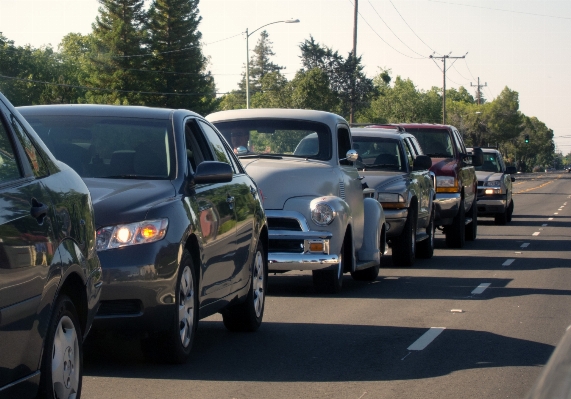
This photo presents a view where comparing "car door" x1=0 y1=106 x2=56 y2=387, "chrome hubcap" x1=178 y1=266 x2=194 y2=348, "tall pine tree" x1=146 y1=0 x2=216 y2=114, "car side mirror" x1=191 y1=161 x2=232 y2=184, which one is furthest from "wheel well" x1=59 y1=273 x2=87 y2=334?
"tall pine tree" x1=146 y1=0 x2=216 y2=114

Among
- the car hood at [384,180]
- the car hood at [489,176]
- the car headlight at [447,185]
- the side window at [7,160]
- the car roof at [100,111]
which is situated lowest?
the car hood at [489,176]

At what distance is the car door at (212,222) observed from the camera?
24.3 ft

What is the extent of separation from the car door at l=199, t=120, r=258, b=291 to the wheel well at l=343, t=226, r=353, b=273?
10.8 ft

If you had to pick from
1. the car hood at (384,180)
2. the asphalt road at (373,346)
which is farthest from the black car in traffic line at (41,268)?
the car hood at (384,180)

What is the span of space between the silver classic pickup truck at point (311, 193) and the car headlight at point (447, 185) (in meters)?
6.13

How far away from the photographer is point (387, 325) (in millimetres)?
9367

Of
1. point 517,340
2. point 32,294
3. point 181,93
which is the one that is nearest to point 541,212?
point 517,340

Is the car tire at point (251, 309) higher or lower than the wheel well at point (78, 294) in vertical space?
lower

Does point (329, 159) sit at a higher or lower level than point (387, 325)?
higher

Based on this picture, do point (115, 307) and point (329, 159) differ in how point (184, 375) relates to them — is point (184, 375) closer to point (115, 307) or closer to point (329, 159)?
point (115, 307)

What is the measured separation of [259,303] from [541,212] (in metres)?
27.7

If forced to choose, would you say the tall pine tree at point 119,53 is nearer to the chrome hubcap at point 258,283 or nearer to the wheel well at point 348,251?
the wheel well at point 348,251

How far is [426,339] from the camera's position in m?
8.57

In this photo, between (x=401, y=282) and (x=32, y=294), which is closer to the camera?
(x=32, y=294)
